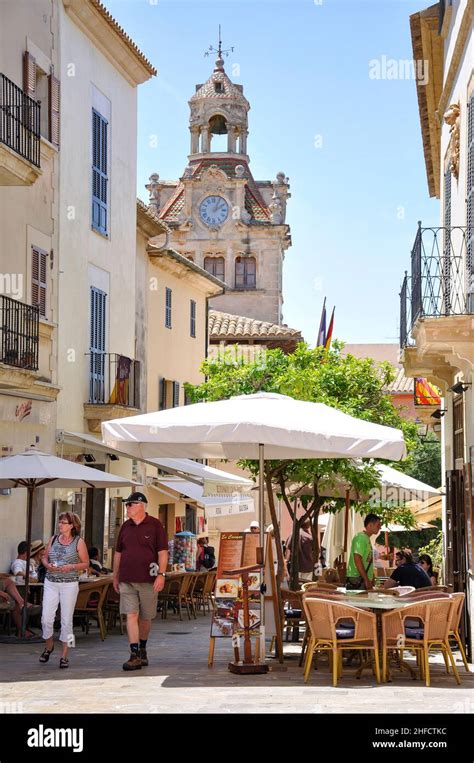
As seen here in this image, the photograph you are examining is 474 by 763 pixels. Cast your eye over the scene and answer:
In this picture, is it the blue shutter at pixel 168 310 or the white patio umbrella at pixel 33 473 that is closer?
the white patio umbrella at pixel 33 473

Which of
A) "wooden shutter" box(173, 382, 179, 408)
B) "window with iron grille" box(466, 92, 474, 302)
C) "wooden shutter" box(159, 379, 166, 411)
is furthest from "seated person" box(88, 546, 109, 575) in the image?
"wooden shutter" box(173, 382, 179, 408)

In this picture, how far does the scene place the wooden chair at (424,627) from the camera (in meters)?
12.4

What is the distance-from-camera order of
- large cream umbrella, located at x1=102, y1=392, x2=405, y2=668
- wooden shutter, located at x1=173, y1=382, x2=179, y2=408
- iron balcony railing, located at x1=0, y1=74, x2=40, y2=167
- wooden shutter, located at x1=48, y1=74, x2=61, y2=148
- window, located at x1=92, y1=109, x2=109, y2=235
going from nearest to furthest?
large cream umbrella, located at x1=102, y1=392, x2=405, y2=668, iron balcony railing, located at x1=0, y1=74, x2=40, y2=167, wooden shutter, located at x1=48, y1=74, x2=61, y2=148, window, located at x1=92, y1=109, x2=109, y2=235, wooden shutter, located at x1=173, y1=382, x2=179, y2=408

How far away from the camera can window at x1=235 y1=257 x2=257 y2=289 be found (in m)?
69.8

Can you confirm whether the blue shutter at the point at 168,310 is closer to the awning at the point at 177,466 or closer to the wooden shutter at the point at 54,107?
the awning at the point at 177,466

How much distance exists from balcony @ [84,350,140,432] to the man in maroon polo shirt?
12.9 metres

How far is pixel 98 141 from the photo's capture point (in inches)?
1086

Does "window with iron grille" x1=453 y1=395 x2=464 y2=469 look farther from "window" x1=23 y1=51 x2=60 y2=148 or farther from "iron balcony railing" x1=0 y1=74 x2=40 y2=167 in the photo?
"window" x1=23 y1=51 x2=60 y2=148

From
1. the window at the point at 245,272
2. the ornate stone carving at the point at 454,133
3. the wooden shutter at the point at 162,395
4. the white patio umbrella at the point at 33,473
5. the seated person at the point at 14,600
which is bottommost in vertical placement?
the seated person at the point at 14,600

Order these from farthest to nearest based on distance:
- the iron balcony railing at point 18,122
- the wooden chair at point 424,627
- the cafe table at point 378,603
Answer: the iron balcony railing at point 18,122
the cafe table at point 378,603
the wooden chair at point 424,627

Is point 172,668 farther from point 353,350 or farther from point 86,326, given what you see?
point 353,350

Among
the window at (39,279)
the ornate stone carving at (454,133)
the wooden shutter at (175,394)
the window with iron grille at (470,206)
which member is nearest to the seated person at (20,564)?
the window at (39,279)

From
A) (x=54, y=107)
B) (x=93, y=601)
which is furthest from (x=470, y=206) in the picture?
(x=54, y=107)
